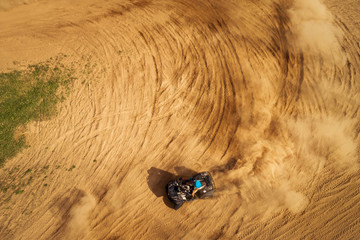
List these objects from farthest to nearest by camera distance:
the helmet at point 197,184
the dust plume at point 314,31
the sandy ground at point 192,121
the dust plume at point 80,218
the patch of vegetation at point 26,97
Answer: the dust plume at point 314,31 < the patch of vegetation at point 26,97 < the sandy ground at point 192,121 < the dust plume at point 80,218 < the helmet at point 197,184

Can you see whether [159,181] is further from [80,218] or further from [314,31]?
[314,31]

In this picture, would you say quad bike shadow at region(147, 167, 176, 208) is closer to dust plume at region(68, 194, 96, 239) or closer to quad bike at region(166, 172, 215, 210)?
quad bike at region(166, 172, 215, 210)

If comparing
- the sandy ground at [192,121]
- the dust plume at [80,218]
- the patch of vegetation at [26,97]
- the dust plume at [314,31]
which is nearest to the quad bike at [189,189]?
the sandy ground at [192,121]

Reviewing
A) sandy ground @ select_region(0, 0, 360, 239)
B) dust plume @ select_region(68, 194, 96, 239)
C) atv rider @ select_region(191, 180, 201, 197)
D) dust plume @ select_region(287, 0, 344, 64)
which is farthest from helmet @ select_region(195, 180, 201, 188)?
dust plume @ select_region(287, 0, 344, 64)

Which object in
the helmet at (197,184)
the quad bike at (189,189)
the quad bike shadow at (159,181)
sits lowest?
the quad bike shadow at (159,181)

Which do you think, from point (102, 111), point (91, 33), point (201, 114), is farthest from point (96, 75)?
point (201, 114)

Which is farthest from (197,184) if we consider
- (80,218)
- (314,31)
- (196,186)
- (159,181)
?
(314,31)

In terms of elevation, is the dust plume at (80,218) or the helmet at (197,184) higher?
the helmet at (197,184)

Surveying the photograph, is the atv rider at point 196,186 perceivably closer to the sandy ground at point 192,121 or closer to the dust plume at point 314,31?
the sandy ground at point 192,121
